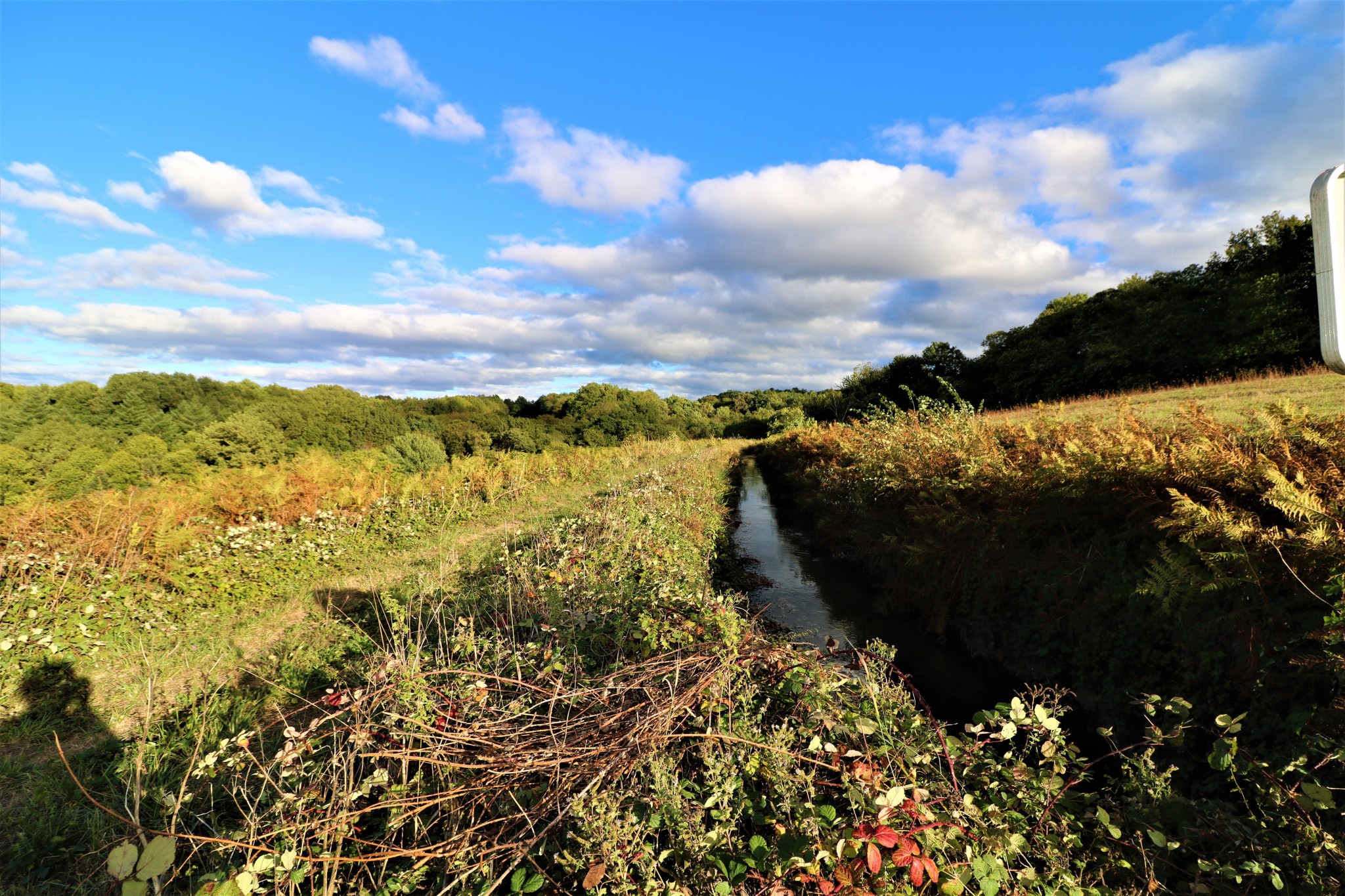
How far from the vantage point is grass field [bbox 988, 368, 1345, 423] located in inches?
324

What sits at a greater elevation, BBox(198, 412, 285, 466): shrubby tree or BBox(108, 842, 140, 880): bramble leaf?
BBox(198, 412, 285, 466): shrubby tree

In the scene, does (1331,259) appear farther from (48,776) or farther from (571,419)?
(571,419)

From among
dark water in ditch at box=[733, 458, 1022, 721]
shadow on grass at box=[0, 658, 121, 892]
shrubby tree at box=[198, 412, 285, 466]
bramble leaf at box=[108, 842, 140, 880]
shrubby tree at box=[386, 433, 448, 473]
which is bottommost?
dark water in ditch at box=[733, 458, 1022, 721]

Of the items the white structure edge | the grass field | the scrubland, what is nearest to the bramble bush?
the scrubland

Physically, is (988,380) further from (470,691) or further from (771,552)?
(470,691)

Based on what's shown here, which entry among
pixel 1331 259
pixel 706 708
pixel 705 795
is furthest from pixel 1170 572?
pixel 1331 259

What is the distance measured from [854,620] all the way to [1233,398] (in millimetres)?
9941

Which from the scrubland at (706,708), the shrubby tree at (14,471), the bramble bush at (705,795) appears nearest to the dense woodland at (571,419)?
the shrubby tree at (14,471)

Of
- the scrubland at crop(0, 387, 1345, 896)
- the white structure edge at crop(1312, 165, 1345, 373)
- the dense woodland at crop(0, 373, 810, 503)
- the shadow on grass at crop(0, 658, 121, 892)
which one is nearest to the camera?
the white structure edge at crop(1312, 165, 1345, 373)

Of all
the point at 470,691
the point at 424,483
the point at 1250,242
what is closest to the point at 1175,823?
the point at 470,691

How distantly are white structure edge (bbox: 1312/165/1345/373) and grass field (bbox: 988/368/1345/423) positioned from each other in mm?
7031

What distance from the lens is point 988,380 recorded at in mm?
37156

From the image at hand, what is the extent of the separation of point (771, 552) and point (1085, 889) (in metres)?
10.0

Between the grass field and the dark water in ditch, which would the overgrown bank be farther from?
the grass field
